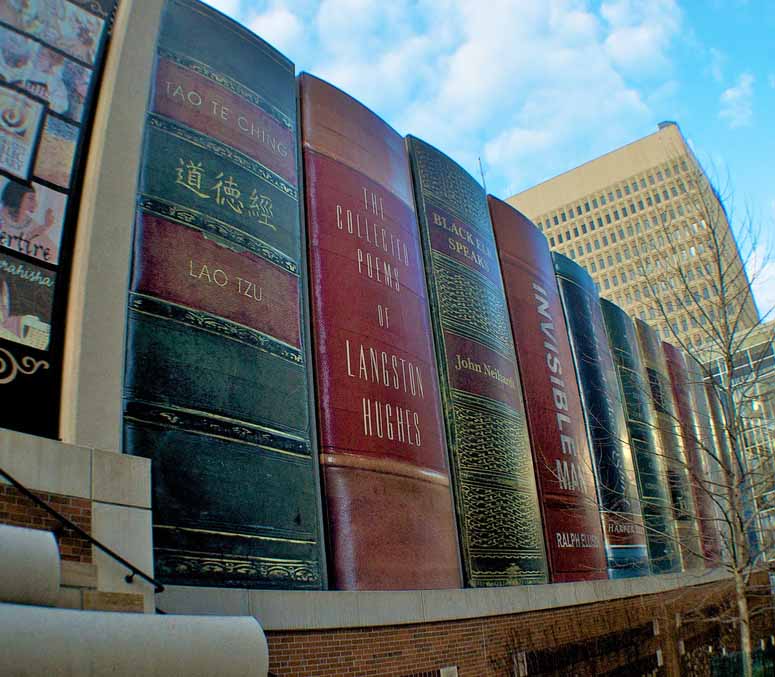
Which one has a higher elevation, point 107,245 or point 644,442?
point 107,245

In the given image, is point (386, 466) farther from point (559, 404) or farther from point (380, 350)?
point (559, 404)

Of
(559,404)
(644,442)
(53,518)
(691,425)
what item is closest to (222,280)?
(53,518)

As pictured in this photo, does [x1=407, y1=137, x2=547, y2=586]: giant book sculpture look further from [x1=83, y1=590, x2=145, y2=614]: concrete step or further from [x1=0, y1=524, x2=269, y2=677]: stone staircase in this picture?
[x1=83, y1=590, x2=145, y2=614]: concrete step

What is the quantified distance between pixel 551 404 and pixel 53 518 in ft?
37.1

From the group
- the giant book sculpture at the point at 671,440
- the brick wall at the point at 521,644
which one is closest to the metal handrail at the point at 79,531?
the brick wall at the point at 521,644

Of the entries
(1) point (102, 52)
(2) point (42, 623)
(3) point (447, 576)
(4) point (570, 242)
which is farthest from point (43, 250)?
(4) point (570, 242)

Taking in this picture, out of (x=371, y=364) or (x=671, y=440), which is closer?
(x=371, y=364)

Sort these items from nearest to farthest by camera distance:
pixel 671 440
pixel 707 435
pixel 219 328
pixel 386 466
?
pixel 219 328 < pixel 386 466 < pixel 671 440 < pixel 707 435

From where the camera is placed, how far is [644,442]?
19.3 meters

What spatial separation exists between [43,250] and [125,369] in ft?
4.73

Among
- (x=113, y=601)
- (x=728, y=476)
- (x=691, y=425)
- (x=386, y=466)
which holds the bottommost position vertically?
(x=113, y=601)

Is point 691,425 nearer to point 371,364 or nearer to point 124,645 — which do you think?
point 371,364

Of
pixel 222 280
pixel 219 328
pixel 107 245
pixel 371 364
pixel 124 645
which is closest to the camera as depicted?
pixel 124 645

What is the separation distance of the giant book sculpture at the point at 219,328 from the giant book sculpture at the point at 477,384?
332 centimetres
